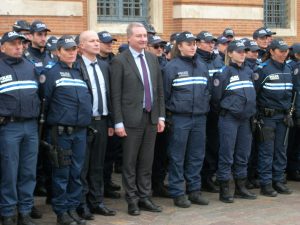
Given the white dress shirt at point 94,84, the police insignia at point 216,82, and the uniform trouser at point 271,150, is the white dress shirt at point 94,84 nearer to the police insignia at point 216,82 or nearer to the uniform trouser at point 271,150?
the police insignia at point 216,82

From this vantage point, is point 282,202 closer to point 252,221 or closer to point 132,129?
point 252,221

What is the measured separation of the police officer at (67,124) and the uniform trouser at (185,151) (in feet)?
4.40

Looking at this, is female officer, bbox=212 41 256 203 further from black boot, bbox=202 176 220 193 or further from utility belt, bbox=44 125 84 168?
utility belt, bbox=44 125 84 168

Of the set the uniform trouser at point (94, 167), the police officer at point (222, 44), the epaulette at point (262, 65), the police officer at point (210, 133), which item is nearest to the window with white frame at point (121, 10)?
the police officer at point (222, 44)

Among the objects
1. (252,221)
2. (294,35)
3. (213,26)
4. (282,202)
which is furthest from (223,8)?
(252,221)

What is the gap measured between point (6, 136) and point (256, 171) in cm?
394

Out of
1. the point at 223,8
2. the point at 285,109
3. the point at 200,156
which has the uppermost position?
the point at 223,8

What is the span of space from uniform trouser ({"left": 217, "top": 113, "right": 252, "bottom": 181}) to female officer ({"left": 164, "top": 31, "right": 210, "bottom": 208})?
0.96 ft

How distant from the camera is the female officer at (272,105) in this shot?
27.1 feet

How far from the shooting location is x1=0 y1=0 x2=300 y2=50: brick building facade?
1221 cm

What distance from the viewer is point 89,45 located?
697 centimetres

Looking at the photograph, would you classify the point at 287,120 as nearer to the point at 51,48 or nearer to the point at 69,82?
the point at 69,82

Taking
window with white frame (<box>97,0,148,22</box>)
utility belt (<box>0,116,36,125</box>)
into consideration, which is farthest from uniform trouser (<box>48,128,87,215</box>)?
window with white frame (<box>97,0,148,22</box>)

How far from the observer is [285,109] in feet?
27.2
